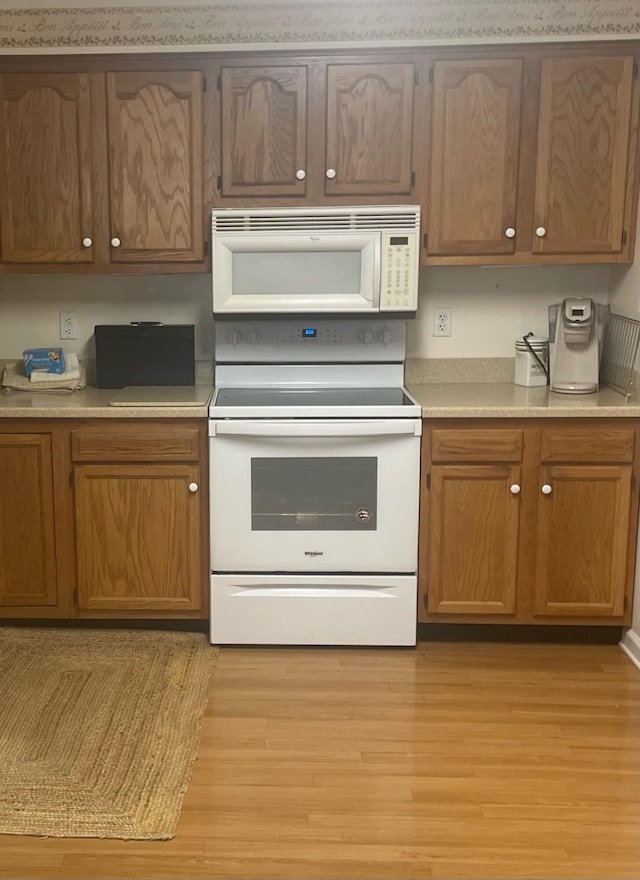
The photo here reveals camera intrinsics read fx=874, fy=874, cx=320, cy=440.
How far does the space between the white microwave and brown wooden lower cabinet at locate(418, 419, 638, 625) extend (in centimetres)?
54

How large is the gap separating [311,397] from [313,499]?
1.31 ft

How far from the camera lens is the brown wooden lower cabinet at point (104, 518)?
304 centimetres

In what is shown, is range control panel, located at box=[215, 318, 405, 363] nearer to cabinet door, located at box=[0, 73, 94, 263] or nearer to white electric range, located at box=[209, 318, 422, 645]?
white electric range, located at box=[209, 318, 422, 645]

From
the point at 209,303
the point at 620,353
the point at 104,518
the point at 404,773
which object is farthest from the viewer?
the point at 209,303

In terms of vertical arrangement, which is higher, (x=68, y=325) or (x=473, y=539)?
(x=68, y=325)

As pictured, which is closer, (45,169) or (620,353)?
(45,169)

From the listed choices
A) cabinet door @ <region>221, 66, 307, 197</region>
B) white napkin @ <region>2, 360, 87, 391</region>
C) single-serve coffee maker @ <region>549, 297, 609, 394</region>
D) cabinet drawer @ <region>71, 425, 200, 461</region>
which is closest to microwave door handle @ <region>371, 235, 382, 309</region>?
cabinet door @ <region>221, 66, 307, 197</region>

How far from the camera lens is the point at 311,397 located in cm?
323

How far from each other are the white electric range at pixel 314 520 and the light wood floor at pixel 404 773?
0.40 ft

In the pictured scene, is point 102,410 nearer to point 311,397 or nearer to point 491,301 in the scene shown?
point 311,397

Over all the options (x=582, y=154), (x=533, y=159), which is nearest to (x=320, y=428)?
(x=533, y=159)

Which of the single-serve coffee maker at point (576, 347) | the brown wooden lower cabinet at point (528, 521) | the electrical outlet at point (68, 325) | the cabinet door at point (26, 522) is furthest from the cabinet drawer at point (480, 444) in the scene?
the electrical outlet at point (68, 325)

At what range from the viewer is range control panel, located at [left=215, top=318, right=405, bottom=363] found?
3406mm

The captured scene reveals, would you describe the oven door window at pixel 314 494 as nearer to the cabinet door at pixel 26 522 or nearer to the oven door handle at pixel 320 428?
the oven door handle at pixel 320 428
